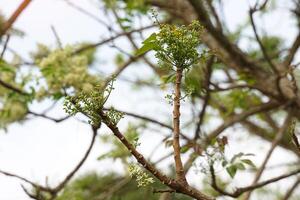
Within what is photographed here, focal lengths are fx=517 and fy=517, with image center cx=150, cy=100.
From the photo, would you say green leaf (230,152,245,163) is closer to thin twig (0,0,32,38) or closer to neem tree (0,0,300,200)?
neem tree (0,0,300,200)

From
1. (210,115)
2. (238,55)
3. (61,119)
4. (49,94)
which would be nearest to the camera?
(61,119)

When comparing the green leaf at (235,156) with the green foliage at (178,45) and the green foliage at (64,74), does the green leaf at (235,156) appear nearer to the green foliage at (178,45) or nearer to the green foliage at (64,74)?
the green foliage at (178,45)

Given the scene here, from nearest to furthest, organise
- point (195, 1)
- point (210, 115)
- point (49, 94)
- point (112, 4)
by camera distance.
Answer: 1. point (195, 1)
2. point (49, 94)
3. point (112, 4)
4. point (210, 115)

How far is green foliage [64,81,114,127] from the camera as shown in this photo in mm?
612

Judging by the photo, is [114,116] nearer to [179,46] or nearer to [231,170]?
[179,46]

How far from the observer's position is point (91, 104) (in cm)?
61

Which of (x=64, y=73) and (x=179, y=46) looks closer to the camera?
(x=179, y=46)

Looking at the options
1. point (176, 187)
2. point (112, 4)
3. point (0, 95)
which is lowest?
point (176, 187)

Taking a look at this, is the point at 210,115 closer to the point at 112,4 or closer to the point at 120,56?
the point at 120,56

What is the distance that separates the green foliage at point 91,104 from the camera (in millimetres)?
612

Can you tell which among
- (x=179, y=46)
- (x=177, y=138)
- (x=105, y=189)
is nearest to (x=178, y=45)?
(x=179, y=46)

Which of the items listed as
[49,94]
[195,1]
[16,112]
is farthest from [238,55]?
[16,112]

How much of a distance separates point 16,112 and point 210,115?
1869mm

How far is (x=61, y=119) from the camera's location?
1.66 metres
